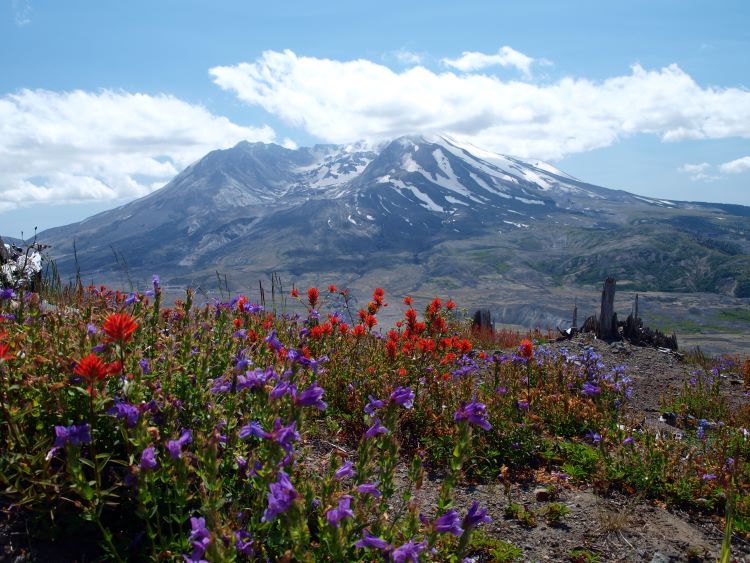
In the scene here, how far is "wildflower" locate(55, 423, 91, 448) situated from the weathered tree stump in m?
12.9

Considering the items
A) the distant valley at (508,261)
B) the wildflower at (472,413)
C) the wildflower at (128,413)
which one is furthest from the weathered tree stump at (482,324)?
the distant valley at (508,261)

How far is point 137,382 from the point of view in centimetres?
252

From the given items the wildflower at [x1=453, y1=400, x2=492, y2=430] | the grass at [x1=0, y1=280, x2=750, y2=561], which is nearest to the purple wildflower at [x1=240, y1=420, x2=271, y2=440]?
the grass at [x1=0, y1=280, x2=750, y2=561]

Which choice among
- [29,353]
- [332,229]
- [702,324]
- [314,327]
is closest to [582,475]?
[314,327]

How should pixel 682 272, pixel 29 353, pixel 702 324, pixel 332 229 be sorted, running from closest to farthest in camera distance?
1. pixel 29 353
2. pixel 702 324
3. pixel 682 272
4. pixel 332 229

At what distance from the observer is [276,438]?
6.41 feet

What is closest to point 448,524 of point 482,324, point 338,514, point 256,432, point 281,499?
point 338,514

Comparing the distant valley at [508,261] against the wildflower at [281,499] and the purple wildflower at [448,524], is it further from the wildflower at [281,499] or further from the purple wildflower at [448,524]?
the wildflower at [281,499]

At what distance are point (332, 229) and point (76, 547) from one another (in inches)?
7580

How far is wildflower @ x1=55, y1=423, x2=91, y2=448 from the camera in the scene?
2.00 m

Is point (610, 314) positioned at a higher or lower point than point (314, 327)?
lower

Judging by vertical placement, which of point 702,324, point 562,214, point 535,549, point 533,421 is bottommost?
point 702,324

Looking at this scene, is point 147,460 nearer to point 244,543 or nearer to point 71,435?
point 71,435

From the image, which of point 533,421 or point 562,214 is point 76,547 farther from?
point 562,214
